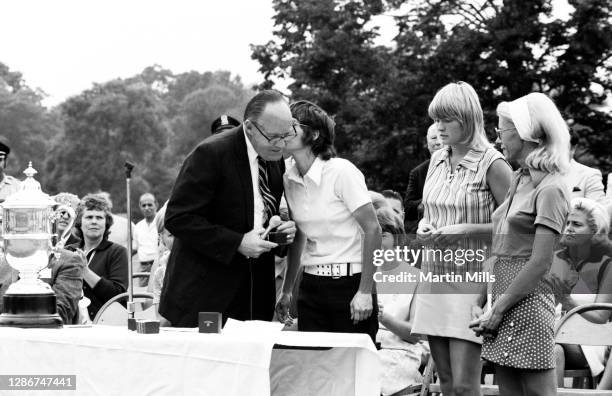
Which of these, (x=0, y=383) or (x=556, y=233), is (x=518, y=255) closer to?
(x=556, y=233)

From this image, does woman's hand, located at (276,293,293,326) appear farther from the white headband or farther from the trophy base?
the white headband

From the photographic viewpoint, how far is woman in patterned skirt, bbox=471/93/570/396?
4.07 meters

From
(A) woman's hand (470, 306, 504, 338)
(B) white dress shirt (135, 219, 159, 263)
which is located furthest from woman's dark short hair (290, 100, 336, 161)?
(B) white dress shirt (135, 219, 159, 263)

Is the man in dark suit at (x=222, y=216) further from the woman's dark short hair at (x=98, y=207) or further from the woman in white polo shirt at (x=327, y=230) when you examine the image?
the woman's dark short hair at (x=98, y=207)

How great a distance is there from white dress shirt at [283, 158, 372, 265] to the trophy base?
128 centimetres

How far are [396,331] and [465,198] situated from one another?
160 cm

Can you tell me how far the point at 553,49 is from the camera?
89.8 feet

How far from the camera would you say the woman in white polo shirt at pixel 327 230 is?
4703 millimetres

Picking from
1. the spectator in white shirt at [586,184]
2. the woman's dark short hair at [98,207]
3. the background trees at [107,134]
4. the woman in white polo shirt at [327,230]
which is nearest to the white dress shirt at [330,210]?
the woman in white polo shirt at [327,230]

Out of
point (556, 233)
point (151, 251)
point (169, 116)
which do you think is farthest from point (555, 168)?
point (169, 116)

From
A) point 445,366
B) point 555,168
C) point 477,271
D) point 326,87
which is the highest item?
point 326,87

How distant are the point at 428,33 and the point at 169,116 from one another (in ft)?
206

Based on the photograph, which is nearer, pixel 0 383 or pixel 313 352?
pixel 0 383

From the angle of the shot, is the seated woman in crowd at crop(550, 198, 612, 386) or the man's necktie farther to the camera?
the seated woman in crowd at crop(550, 198, 612, 386)
